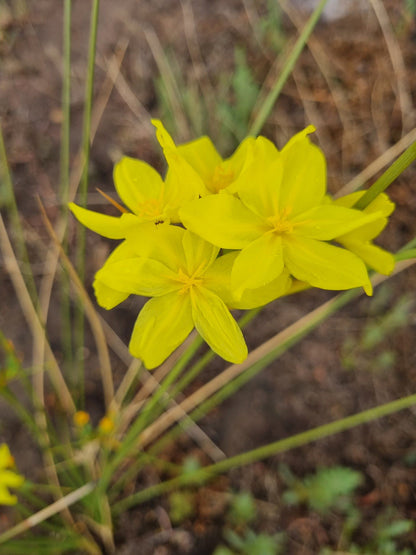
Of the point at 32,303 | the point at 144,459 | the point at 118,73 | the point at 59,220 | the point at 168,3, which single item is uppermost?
the point at 168,3

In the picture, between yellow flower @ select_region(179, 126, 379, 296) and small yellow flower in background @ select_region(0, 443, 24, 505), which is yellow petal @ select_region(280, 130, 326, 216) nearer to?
yellow flower @ select_region(179, 126, 379, 296)

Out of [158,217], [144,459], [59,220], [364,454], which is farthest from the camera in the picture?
[59,220]

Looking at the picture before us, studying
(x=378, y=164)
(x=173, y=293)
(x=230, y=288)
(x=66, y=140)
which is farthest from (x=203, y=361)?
(x=378, y=164)

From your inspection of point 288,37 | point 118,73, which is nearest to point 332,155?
point 288,37

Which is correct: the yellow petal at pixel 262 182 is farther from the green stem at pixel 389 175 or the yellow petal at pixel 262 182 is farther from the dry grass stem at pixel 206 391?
the dry grass stem at pixel 206 391

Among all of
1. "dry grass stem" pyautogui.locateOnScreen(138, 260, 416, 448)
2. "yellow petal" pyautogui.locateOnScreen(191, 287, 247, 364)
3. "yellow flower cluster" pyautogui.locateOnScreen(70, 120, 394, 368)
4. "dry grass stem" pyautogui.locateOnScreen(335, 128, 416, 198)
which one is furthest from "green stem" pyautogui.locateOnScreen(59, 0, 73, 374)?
"dry grass stem" pyautogui.locateOnScreen(335, 128, 416, 198)

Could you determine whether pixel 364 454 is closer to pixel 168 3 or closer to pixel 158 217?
pixel 158 217

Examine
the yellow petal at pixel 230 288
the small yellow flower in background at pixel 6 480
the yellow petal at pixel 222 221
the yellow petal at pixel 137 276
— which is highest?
the yellow petal at pixel 222 221

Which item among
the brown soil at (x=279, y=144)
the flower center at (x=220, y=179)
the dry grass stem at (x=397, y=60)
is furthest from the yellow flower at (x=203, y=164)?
the dry grass stem at (x=397, y=60)
